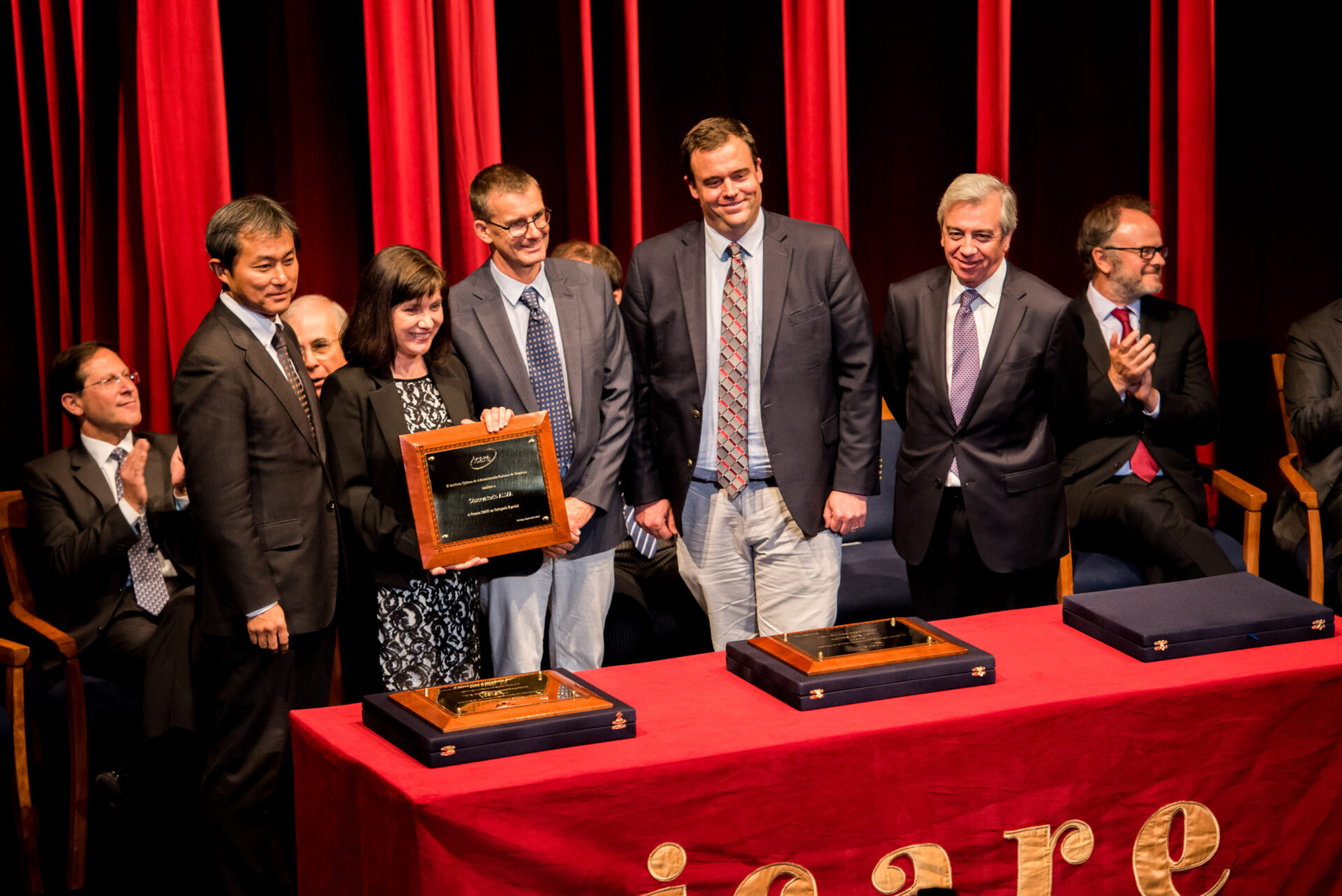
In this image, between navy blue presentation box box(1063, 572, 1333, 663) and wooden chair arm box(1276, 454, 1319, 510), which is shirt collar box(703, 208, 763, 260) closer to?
navy blue presentation box box(1063, 572, 1333, 663)

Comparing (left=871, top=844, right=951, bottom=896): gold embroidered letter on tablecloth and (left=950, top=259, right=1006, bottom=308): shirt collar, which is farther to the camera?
(left=950, top=259, right=1006, bottom=308): shirt collar

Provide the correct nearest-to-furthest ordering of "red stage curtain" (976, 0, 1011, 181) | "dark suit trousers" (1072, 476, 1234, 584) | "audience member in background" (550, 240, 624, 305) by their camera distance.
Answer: "dark suit trousers" (1072, 476, 1234, 584), "audience member in background" (550, 240, 624, 305), "red stage curtain" (976, 0, 1011, 181)

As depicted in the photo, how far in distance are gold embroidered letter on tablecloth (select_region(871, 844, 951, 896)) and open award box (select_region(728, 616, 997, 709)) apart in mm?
256

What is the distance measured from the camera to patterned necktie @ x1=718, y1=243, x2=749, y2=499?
314 cm

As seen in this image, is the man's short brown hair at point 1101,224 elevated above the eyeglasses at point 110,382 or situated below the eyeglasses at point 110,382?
above

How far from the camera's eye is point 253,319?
2752 millimetres

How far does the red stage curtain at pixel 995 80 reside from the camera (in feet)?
15.7

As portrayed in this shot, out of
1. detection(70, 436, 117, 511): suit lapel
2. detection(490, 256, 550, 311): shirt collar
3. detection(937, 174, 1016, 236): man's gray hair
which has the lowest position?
detection(70, 436, 117, 511): suit lapel

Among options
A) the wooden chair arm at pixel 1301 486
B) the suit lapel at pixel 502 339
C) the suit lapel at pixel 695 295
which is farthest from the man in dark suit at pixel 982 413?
the wooden chair arm at pixel 1301 486

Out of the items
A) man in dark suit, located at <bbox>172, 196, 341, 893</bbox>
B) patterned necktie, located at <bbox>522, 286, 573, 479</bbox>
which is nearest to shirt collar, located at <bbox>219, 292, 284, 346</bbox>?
man in dark suit, located at <bbox>172, 196, 341, 893</bbox>

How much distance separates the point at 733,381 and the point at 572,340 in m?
0.41

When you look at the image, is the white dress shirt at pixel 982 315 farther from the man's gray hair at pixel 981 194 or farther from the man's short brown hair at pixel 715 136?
the man's short brown hair at pixel 715 136

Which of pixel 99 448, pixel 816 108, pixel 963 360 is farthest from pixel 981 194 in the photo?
pixel 99 448

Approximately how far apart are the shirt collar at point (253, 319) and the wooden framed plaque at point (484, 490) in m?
0.40
